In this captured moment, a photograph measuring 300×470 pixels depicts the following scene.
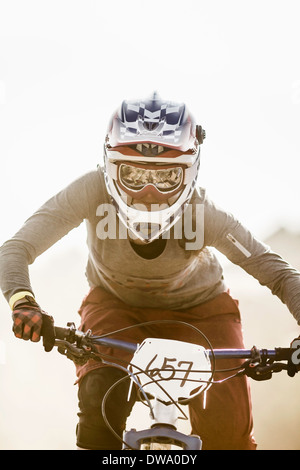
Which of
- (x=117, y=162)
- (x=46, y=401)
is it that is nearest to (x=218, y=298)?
(x=117, y=162)

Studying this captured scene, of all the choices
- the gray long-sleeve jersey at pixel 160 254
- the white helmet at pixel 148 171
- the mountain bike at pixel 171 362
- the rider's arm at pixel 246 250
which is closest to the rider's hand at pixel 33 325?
the mountain bike at pixel 171 362

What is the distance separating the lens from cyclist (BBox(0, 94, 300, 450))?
3006mm

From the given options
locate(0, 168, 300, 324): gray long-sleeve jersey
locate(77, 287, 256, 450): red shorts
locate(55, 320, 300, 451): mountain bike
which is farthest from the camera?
locate(0, 168, 300, 324): gray long-sleeve jersey

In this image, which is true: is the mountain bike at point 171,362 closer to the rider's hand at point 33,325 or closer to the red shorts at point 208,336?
the rider's hand at point 33,325

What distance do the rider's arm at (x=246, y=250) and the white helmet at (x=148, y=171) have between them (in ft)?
0.63

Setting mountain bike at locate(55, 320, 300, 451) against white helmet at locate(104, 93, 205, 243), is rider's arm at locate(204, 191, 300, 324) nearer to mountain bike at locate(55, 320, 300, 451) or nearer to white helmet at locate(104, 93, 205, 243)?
white helmet at locate(104, 93, 205, 243)

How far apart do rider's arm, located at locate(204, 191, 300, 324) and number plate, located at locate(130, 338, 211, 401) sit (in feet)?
2.40

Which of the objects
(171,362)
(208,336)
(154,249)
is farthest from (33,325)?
(208,336)

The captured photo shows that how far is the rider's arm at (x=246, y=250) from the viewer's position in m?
3.14

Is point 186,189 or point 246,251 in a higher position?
point 186,189

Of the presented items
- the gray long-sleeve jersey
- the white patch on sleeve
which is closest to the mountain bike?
the gray long-sleeve jersey

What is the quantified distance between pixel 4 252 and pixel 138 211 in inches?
27.0

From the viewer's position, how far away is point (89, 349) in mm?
2557

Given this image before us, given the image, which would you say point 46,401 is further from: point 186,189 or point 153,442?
point 153,442
